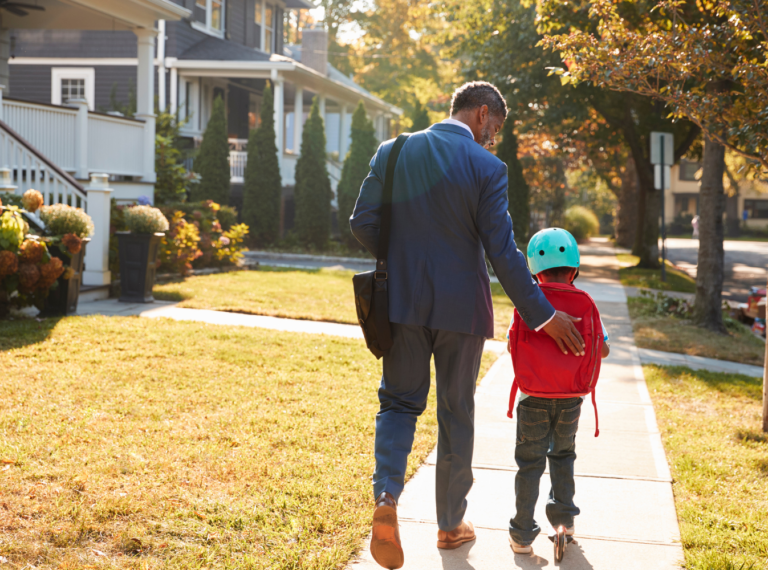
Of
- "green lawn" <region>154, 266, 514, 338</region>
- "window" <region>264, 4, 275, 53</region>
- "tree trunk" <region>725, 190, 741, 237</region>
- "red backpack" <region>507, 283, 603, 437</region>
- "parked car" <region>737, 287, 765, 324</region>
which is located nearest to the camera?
"red backpack" <region>507, 283, 603, 437</region>

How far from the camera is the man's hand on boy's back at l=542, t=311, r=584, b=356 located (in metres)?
3.14

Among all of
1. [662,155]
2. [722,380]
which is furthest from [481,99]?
[662,155]

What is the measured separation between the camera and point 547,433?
10.9ft

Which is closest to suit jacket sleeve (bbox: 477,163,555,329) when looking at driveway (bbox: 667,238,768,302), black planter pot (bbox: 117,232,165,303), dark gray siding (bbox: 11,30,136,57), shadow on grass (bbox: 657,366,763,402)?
shadow on grass (bbox: 657,366,763,402)

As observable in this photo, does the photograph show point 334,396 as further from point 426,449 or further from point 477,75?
point 477,75

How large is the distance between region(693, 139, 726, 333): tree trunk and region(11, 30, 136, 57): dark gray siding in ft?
57.0

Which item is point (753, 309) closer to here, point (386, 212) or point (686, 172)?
point (386, 212)

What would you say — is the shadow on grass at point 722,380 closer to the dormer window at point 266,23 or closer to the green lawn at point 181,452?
the green lawn at point 181,452

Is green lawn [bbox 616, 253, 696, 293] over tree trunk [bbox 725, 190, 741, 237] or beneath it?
beneath

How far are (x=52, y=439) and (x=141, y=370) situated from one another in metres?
1.82

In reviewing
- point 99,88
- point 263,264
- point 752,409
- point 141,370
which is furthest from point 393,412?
point 99,88

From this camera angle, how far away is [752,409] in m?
6.27

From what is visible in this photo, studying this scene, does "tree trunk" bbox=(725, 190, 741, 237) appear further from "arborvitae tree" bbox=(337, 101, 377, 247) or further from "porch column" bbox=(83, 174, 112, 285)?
"porch column" bbox=(83, 174, 112, 285)

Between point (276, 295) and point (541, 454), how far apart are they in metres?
8.29
